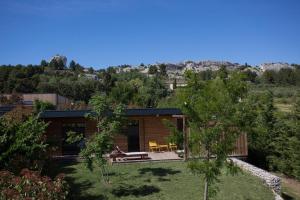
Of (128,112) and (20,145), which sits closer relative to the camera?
(20,145)

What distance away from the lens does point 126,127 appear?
73.3ft

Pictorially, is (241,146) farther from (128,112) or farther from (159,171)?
(128,112)

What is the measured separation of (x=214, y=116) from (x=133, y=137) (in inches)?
567

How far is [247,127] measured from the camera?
12.2 metres

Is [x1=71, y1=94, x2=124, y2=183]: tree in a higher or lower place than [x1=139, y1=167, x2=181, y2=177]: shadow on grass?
higher

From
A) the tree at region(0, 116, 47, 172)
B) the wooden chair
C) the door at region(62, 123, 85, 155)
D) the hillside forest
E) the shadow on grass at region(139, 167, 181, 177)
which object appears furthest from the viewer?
the wooden chair

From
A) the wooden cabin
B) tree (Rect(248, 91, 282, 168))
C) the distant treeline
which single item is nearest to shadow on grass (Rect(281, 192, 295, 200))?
the wooden cabin

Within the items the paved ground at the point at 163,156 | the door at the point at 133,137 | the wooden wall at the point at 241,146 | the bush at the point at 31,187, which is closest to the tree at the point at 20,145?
the bush at the point at 31,187

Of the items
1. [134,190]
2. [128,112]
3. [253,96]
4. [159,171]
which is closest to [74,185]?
[134,190]

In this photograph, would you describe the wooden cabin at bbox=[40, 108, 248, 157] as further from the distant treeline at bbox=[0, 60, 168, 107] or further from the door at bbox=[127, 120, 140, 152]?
the distant treeline at bbox=[0, 60, 168, 107]

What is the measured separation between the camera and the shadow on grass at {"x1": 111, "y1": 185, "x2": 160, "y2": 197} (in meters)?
15.1

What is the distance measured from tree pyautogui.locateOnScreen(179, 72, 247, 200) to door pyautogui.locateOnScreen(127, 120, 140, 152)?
1223cm

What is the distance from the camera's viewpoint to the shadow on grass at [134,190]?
15109 mm

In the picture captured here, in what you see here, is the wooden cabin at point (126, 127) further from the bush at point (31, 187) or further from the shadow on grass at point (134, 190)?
the bush at point (31, 187)
